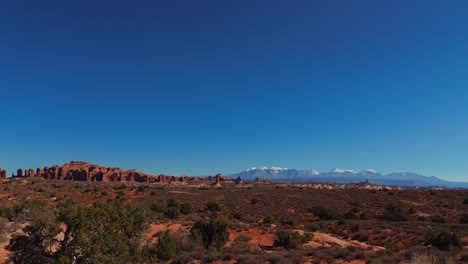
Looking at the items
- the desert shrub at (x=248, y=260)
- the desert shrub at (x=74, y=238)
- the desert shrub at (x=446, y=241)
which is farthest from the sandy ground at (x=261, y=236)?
the desert shrub at (x=74, y=238)

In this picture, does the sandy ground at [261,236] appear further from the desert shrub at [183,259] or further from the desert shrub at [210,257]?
the desert shrub at [183,259]

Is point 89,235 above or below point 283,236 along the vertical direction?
above

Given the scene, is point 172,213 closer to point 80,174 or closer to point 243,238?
point 243,238

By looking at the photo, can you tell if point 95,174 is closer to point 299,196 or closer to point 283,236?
point 299,196

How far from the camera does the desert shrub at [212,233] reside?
2012 centimetres

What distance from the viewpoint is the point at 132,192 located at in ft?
179

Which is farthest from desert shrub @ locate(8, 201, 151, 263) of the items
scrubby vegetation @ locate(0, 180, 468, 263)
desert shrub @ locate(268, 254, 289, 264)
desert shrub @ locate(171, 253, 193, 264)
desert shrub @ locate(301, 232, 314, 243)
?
desert shrub @ locate(301, 232, 314, 243)

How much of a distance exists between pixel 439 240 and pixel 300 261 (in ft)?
37.3

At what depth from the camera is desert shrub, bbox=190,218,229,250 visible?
20.1m

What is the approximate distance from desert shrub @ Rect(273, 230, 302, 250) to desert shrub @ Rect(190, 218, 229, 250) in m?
4.42

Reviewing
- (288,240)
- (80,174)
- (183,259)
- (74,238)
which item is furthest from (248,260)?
(80,174)

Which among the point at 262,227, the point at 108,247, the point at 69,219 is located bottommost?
the point at 262,227

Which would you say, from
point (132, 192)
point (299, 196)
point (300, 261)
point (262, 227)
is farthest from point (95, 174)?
point (300, 261)

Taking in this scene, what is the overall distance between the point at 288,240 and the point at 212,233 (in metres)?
6.05
